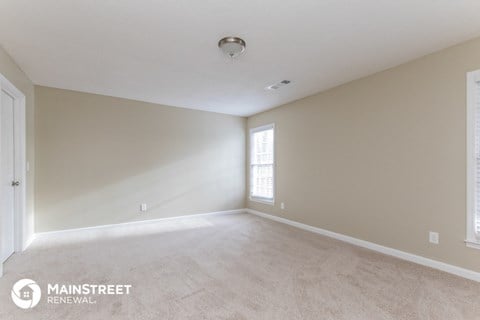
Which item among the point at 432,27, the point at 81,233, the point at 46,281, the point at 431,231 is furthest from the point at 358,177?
the point at 81,233

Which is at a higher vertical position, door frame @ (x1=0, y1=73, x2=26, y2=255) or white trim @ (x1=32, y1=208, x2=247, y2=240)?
door frame @ (x1=0, y1=73, x2=26, y2=255)

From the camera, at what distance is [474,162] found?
94.4 inches

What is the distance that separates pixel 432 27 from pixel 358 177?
1.98 metres

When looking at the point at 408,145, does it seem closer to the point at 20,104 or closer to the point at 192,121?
the point at 192,121

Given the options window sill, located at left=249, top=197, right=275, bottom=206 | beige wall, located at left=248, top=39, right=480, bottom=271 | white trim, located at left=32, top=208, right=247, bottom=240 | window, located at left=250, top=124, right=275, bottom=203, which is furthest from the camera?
window, located at left=250, top=124, right=275, bottom=203

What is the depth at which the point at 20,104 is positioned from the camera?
317cm

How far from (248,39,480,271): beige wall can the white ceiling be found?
310 millimetres

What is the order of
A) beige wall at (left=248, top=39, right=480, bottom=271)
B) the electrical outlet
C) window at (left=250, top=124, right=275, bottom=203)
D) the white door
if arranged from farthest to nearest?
window at (left=250, top=124, right=275, bottom=203) → the white door → the electrical outlet → beige wall at (left=248, top=39, right=480, bottom=271)

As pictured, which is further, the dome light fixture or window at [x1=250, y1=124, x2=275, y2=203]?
window at [x1=250, y1=124, x2=275, y2=203]


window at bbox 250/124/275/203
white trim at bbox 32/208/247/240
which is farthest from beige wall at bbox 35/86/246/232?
window at bbox 250/124/275/203

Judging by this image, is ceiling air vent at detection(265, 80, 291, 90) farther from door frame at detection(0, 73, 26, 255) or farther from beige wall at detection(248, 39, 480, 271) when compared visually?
door frame at detection(0, 73, 26, 255)

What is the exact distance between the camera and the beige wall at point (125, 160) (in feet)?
12.9

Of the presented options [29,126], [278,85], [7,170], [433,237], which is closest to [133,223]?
[7,170]

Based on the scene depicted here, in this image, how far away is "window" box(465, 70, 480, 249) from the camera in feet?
7.85
